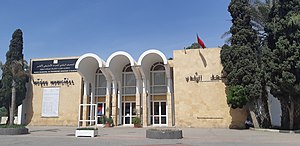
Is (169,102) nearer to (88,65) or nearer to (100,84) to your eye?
(100,84)

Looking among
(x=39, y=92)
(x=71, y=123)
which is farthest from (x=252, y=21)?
(x=39, y=92)

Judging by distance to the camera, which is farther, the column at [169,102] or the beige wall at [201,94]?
the column at [169,102]

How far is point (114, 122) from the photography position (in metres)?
26.8

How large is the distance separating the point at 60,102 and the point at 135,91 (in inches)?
329

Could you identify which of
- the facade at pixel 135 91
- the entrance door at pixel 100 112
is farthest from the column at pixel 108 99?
the entrance door at pixel 100 112

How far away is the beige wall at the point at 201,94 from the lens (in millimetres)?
24281

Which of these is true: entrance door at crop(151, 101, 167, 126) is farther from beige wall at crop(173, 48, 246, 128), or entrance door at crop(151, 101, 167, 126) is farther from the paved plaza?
the paved plaza

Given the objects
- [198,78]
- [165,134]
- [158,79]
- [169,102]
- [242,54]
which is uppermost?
[242,54]

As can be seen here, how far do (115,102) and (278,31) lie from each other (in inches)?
636

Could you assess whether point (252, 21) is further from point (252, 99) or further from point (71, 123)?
point (71, 123)

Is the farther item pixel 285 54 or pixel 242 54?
pixel 242 54

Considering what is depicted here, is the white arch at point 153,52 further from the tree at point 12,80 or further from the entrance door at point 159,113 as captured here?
the tree at point 12,80

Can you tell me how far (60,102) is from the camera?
29000 millimetres

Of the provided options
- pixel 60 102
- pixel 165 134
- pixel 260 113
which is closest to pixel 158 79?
pixel 260 113
